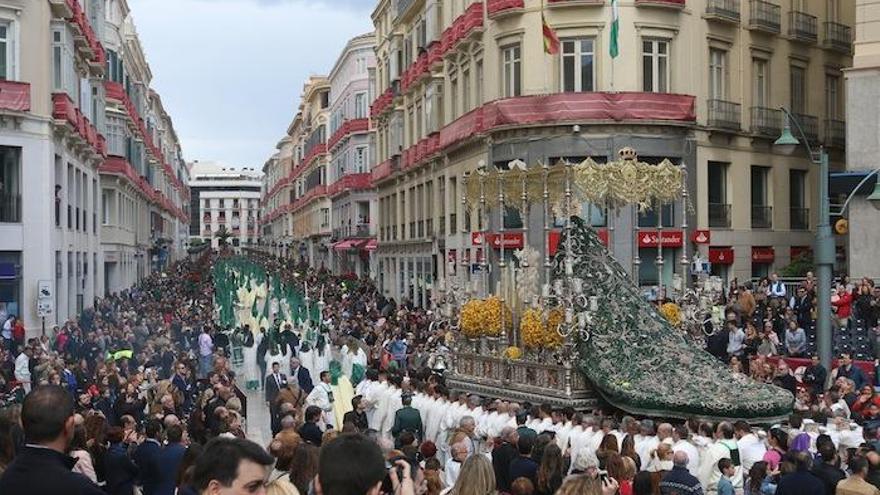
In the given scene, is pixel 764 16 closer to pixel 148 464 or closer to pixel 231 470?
pixel 148 464

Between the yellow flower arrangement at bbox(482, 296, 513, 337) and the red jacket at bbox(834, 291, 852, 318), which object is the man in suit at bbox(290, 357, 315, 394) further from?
the red jacket at bbox(834, 291, 852, 318)

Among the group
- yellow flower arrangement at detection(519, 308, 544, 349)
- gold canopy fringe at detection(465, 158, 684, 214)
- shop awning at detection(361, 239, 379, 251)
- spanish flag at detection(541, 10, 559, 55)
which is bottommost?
yellow flower arrangement at detection(519, 308, 544, 349)

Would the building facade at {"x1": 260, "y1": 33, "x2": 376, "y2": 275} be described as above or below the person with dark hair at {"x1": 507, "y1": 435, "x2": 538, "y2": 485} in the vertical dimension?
above

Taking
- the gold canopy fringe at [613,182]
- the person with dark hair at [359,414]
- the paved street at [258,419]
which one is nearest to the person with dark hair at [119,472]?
the person with dark hair at [359,414]

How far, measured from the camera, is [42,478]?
4.75 meters

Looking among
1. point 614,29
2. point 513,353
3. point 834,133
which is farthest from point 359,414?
point 834,133

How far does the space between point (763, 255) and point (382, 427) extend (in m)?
21.2

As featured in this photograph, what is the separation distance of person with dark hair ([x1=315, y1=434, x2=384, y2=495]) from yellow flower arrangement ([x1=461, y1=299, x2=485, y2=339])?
14.6 m

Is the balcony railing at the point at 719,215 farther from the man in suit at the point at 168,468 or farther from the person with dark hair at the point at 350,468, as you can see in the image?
the person with dark hair at the point at 350,468

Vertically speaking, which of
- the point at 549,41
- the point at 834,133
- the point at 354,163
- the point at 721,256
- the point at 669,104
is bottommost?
the point at 721,256

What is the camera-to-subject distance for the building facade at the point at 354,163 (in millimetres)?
66812

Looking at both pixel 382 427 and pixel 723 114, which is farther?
pixel 723 114

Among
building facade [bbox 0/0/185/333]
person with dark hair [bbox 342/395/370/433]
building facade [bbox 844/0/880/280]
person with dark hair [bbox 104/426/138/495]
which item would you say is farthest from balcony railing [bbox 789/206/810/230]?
person with dark hair [bbox 104/426/138/495]

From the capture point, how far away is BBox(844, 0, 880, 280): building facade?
27719mm
